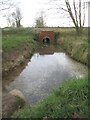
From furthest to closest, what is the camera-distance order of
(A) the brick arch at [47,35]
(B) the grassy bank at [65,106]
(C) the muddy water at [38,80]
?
(A) the brick arch at [47,35]
(C) the muddy water at [38,80]
(B) the grassy bank at [65,106]

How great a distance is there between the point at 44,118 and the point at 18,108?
199 cm

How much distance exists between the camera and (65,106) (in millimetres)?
8523

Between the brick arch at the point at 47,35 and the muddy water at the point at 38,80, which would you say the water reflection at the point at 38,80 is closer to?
the muddy water at the point at 38,80

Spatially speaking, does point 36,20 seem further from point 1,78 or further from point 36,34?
point 1,78

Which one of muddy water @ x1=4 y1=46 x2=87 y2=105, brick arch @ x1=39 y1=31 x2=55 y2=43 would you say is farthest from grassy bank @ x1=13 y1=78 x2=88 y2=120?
brick arch @ x1=39 y1=31 x2=55 y2=43

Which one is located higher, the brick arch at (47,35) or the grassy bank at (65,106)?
the brick arch at (47,35)

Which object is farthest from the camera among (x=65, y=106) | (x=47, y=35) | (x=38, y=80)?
(x=47, y=35)

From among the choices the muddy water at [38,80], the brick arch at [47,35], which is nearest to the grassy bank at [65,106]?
the muddy water at [38,80]

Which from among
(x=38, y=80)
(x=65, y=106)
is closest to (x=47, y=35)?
(x=38, y=80)

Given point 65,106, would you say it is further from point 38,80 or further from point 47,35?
point 47,35

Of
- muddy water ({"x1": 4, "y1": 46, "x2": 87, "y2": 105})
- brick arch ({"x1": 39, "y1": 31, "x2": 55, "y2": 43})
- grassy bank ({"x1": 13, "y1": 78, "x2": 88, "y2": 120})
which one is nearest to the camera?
grassy bank ({"x1": 13, "y1": 78, "x2": 88, "y2": 120})

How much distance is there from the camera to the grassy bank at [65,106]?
8172mm

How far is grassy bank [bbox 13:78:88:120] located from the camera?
26.8ft

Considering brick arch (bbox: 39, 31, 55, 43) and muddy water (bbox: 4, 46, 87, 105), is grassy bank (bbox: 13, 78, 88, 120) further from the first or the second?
brick arch (bbox: 39, 31, 55, 43)
